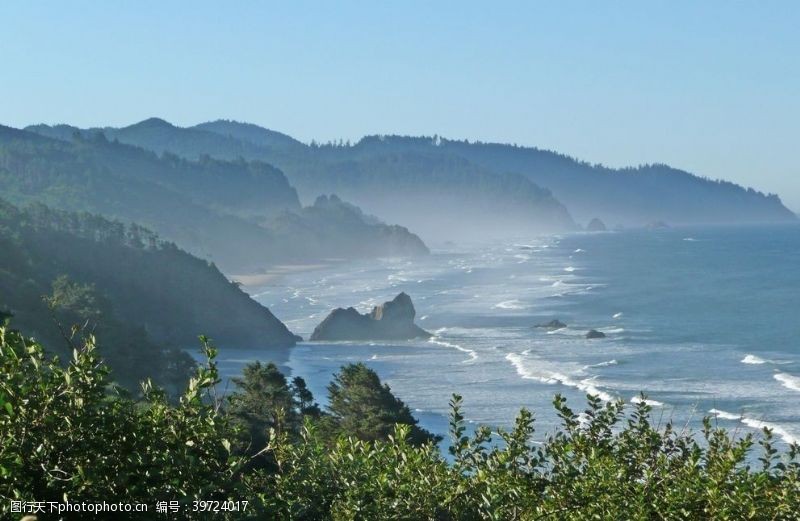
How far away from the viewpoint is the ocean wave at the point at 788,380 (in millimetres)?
51981

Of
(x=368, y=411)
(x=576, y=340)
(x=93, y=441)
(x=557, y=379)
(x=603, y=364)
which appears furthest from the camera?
(x=576, y=340)

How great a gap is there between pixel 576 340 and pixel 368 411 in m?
43.9

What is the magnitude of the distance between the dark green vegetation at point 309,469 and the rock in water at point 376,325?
6179cm

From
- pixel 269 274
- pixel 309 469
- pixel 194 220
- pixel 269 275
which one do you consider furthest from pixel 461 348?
pixel 194 220

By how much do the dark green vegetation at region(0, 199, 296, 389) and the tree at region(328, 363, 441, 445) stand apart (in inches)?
717

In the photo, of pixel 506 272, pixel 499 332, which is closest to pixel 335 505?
pixel 499 332

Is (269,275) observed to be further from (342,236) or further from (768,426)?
(768,426)

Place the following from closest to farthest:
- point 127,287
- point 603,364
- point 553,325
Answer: point 603,364, point 127,287, point 553,325

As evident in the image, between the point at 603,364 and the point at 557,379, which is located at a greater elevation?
the point at 603,364

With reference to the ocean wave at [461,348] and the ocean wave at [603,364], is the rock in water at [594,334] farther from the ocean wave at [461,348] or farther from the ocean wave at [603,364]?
the ocean wave at [603,364]

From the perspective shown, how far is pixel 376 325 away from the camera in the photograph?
76000 millimetres

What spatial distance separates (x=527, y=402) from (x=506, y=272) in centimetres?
9028

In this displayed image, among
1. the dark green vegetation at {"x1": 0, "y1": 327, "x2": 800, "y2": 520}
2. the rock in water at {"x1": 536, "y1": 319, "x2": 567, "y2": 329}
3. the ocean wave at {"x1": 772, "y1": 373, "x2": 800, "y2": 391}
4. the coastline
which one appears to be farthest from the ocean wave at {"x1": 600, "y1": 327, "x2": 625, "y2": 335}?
the dark green vegetation at {"x1": 0, "y1": 327, "x2": 800, "y2": 520}

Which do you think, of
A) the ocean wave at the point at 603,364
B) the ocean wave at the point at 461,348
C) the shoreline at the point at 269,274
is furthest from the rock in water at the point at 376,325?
the shoreline at the point at 269,274
